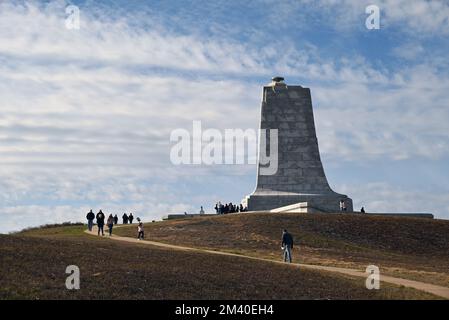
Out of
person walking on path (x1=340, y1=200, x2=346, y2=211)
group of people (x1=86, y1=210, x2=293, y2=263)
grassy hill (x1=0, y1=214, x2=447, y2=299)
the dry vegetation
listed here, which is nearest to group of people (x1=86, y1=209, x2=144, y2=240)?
group of people (x1=86, y1=210, x2=293, y2=263)

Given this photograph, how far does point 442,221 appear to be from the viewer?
198 feet

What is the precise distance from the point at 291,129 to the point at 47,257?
144 ft

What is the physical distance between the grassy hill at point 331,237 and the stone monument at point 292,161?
7.76 meters

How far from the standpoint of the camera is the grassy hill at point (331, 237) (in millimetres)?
41406

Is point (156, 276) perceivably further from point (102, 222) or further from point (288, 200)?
point (288, 200)

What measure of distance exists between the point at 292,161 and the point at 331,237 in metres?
16.9

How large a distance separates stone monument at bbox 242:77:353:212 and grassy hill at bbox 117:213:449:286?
776cm

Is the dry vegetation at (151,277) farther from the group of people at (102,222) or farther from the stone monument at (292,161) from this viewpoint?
the stone monument at (292,161)

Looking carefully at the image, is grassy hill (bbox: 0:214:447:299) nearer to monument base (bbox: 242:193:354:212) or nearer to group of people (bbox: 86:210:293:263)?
group of people (bbox: 86:210:293:263)

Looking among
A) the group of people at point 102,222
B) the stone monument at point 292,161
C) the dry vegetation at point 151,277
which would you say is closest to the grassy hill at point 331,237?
the group of people at point 102,222

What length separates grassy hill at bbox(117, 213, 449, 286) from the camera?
41406 millimetres

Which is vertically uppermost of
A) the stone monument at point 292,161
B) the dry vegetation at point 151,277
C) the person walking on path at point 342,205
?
the stone monument at point 292,161
